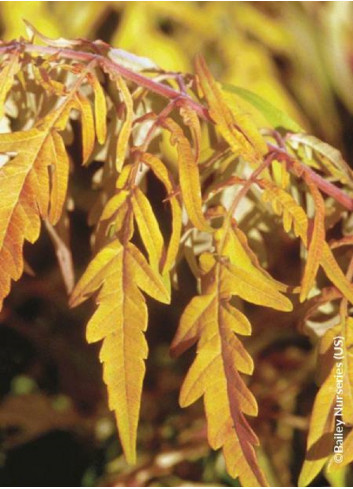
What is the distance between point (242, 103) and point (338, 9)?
292 millimetres

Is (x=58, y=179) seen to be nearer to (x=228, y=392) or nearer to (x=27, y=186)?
(x=27, y=186)

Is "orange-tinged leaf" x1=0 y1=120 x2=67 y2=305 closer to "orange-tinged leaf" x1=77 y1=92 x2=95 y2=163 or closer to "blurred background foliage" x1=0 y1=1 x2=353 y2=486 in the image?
"orange-tinged leaf" x1=77 y1=92 x2=95 y2=163

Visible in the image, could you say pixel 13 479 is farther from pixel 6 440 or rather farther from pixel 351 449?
pixel 351 449

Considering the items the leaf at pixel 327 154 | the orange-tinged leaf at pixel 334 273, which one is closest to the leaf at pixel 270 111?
the leaf at pixel 327 154

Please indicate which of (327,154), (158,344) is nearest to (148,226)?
(327,154)

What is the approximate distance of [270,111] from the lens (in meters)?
0.46

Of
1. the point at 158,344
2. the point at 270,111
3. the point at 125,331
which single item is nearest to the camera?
the point at 125,331

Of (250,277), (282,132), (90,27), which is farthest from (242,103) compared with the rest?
(90,27)

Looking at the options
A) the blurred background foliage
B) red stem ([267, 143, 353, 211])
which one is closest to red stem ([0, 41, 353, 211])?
red stem ([267, 143, 353, 211])

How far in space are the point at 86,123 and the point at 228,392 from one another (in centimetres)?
13

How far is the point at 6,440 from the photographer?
67 centimetres

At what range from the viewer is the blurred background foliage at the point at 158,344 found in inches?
25.0

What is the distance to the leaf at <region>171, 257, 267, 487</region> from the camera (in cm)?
34

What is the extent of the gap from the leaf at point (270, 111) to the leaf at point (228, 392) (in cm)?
15
